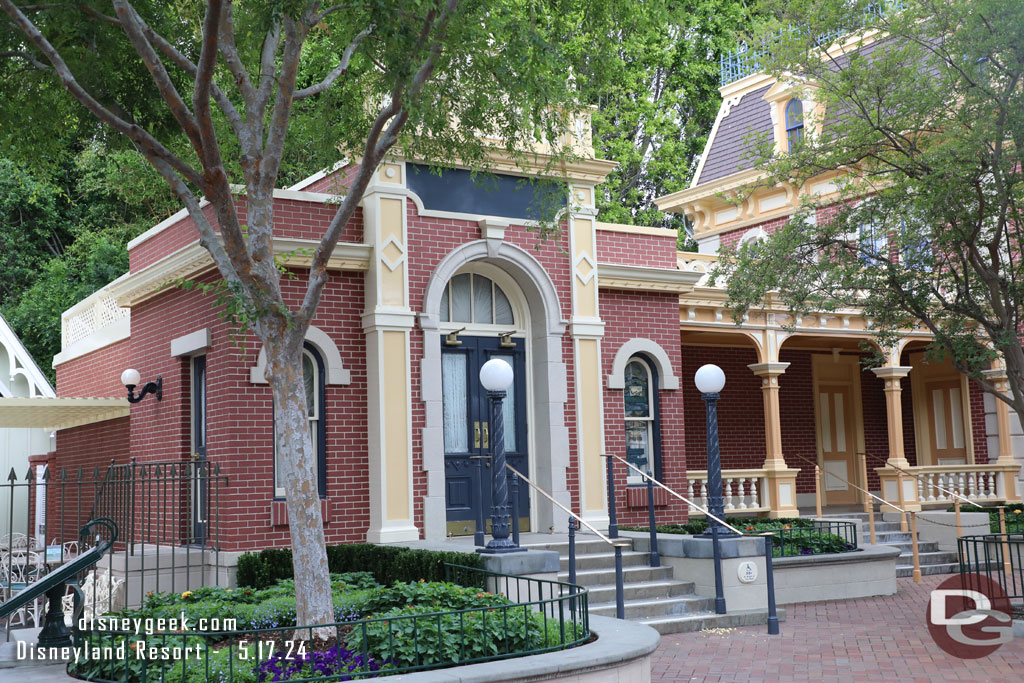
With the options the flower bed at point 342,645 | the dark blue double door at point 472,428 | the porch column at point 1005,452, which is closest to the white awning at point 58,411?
the dark blue double door at point 472,428

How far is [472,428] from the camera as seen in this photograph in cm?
1432

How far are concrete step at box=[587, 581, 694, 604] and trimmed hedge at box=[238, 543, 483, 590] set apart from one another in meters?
1.90

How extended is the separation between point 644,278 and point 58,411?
9121 mm

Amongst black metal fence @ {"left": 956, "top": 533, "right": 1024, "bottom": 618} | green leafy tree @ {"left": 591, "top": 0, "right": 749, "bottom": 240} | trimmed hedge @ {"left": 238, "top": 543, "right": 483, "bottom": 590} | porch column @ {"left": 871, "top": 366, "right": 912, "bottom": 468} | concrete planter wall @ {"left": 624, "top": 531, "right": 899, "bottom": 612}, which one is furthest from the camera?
green leafy tree @ {"left": 591, "top": 0, "right": 749, "bottom": 240}

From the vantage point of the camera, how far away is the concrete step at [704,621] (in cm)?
1163

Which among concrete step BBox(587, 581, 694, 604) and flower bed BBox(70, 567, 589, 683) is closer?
flower bed BBox(70, 567, 589, 683)

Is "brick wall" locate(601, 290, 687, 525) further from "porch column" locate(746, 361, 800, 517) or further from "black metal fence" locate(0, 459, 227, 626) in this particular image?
"black metal fence" locate(0, 459, 227, 626)

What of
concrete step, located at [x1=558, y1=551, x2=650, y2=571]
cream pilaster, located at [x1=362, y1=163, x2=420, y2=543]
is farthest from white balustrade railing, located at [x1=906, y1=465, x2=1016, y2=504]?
cream pilaster, located at [x1=362, y1=163, x2=420, y2=543]

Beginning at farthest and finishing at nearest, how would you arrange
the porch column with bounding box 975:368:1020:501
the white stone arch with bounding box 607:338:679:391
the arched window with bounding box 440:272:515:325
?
the porch column with bounding box 975:368:1020:501, the white stone arch with bounding box 607:338:679:391, the arched window with bounding box 440:272:515:325

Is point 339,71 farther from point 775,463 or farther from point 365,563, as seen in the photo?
point 775,463

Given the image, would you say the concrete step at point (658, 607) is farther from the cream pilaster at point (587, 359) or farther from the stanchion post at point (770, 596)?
the cream pilaster at point (587, 359)

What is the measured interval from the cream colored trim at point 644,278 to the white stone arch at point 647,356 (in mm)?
819

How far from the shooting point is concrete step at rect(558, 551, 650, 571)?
1249 centimetres

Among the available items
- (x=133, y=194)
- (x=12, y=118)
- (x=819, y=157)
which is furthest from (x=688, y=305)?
(x=133, y=194)
